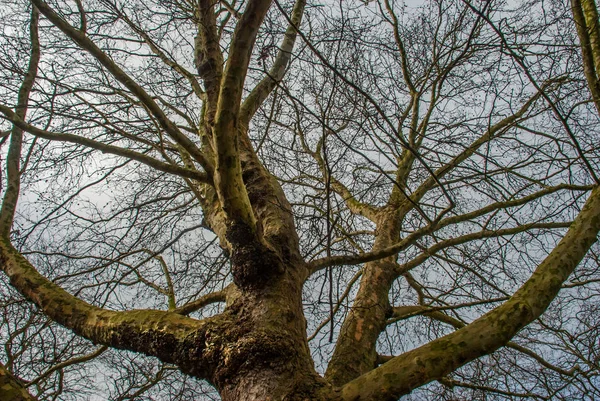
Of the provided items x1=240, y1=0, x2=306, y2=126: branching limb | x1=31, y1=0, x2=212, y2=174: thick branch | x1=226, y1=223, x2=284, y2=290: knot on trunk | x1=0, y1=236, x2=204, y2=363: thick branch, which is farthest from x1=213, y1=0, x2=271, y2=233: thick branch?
x1=240, y1=0, x2=306, y2=126: branching limb

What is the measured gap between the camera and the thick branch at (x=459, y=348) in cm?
139

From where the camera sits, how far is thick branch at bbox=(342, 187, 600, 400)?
1392 mm

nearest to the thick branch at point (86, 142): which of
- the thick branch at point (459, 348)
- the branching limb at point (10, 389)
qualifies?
the branching limb at point (10, 389)

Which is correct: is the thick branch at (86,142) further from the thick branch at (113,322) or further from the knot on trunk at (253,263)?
the thick branch at (113,322)

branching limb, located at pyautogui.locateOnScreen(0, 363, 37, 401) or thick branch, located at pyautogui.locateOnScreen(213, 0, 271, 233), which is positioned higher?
thick branch, located at pyautogui.locateOnScreen(213, 0, 271, 233)

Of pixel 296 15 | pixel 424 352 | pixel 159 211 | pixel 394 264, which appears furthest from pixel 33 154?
pixel 424 352

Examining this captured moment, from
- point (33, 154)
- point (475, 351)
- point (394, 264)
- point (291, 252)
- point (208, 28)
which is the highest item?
point (33, 154)

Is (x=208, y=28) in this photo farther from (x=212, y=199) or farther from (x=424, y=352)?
(x=424, y=352)

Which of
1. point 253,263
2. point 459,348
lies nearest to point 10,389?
point 253,263

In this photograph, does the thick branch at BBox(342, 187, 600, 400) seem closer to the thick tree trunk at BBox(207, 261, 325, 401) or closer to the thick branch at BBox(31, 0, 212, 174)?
the thick tree trunk at BBox(207, 261, 325, 401)

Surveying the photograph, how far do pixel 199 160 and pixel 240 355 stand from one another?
988 mm

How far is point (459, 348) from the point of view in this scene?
57.0 inches

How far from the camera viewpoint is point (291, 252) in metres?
2.18

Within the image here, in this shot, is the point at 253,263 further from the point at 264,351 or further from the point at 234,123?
the point at 234,123
